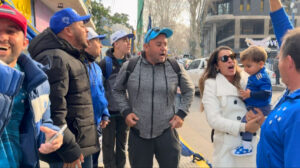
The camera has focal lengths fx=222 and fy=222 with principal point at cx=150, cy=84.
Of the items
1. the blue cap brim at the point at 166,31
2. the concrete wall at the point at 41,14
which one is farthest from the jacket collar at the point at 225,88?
the concrete wall at the point at 41,14

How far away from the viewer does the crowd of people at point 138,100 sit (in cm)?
126

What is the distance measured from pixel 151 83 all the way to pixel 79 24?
3.29 ft

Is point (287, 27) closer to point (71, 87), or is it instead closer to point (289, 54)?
point (289, 54)

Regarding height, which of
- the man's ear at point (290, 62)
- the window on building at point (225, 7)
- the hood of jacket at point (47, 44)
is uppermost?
the window on building at point (225, 7)

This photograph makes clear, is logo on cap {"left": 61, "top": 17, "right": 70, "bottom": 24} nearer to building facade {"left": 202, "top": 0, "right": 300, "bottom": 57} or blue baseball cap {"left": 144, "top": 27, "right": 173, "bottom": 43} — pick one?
blue baseball cap {"left": 144, "top": 27, "right": 173, "bottom": 43}

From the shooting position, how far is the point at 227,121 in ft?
7.37

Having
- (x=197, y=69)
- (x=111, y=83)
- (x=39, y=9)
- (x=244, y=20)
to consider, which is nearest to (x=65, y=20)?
(x=111, y=83)

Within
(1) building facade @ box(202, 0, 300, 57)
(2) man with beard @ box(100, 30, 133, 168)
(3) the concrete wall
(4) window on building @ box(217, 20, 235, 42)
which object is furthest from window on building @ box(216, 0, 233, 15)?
(2) man with beard @ box(100, 30, 133, 168)

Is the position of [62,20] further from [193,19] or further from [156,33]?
[193,19]

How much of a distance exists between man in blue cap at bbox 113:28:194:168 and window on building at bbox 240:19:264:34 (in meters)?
46.0

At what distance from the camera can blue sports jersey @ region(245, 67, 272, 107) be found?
2.41 m

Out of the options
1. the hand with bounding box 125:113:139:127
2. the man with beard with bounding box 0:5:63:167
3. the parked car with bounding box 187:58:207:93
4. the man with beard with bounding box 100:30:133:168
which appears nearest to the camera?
the man with beard with bounding box 0:5:63:167

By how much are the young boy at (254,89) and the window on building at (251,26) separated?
45.6 meters

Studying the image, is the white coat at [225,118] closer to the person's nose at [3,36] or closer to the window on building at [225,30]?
the person's nose at [3,36]
